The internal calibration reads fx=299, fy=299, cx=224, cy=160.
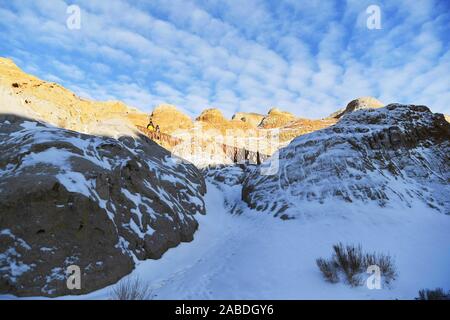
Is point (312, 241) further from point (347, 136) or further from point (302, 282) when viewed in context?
point (347, 136)

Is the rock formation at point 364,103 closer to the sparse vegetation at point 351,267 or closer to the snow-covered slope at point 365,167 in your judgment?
the snow-covered slope at point 365,167

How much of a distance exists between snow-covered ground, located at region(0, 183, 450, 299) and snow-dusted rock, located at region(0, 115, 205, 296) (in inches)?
30.2

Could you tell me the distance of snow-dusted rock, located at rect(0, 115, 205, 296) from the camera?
25.4 feet

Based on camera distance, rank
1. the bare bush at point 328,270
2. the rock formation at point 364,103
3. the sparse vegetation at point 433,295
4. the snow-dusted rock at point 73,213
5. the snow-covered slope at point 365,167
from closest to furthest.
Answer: the sparse vegetation at point 433,295 → the snow-dusted rock at point 73,213 → the bare bush at point 328,270 → the snow-covered slope at point 365,167 → the rock formation at point 364,103

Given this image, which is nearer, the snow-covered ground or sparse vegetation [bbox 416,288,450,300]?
sparse vegetation [bbox 416,288,450,300]

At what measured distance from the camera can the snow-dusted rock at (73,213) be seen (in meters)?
7.73

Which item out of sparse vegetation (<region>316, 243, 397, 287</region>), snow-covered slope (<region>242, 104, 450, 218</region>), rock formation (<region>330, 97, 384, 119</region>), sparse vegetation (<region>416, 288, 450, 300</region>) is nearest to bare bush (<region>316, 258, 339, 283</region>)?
sparse vegetation (<region>316, 243, 397, 287</region>)

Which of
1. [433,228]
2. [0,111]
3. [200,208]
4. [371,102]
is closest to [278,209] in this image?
[200,208]

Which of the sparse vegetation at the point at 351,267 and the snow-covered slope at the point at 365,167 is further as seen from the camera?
the snow-covered slope at the point at 365,167

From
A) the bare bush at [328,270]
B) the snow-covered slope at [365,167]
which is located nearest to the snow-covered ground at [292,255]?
the bare bush at [328,270]

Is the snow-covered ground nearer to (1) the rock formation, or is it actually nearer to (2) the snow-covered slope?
(2) the snow-covered slope

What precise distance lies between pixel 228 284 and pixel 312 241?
17.2 ft

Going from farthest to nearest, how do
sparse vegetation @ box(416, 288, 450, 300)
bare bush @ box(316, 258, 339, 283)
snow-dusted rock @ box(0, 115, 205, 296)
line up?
bare bush @ box(316, 258, 339, 283)
snow-dusted rock @ box(0, 115, 205, 296)
sparse vegetation @ box(416, 288, 450, 300)

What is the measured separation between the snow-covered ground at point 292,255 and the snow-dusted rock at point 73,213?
767 mm
